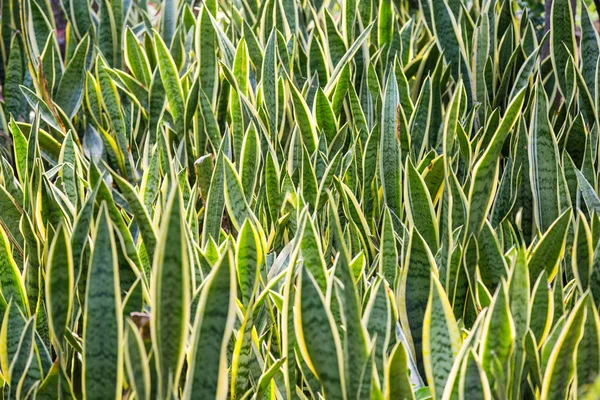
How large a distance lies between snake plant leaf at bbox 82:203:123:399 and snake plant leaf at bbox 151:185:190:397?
→ 7 centimetres

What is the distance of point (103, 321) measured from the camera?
0.80 meters

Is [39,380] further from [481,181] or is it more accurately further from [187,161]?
[187,161]

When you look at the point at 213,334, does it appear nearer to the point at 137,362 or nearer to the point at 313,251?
the point at 137,362

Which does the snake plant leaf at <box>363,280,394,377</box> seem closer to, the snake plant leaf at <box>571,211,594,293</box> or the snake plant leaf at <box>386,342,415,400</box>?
the snake plant leaf at <box>386,342,415,400</box>

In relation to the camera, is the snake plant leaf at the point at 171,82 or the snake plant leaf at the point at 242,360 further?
the snake plant leaf at the point at 171,82

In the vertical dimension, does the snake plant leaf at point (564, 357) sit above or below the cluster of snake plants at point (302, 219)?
below

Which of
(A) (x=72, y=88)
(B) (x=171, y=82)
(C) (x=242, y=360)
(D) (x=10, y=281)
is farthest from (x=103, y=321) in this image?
(A) (x=72, y=88)

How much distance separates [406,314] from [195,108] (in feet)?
2.29

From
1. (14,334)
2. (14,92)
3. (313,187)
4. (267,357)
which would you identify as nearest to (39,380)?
(14,334)

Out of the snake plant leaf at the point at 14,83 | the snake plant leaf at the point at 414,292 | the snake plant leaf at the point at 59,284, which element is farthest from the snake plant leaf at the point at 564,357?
the snake plant leaf at the point at 14,83

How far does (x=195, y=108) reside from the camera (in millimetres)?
1562

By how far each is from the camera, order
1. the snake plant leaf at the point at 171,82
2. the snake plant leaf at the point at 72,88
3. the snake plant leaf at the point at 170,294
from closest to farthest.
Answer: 1. the snake plant leaf at the point at 170,294
2. the snake plant leaf at the point at 171,82
3. the snake plant leaf at the point at 72,88

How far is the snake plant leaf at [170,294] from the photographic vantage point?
70cm

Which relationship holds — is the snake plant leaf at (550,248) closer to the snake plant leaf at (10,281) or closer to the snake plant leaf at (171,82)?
the snake plant leaf at (10,281)
